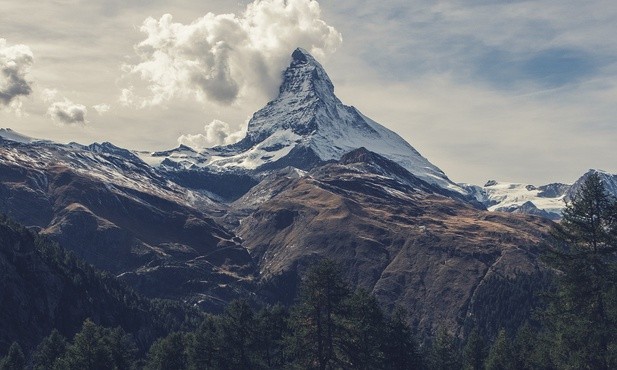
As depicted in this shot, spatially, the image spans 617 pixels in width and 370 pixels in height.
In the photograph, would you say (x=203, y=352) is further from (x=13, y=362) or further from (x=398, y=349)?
(x=13, y=362)

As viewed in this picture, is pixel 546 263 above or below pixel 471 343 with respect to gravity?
above

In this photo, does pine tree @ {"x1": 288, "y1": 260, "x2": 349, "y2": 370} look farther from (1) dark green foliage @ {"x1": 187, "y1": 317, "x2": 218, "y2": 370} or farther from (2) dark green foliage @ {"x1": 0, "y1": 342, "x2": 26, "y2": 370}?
(2) dark green foliage @ {"x1": 0, "y1": 342, "x2": 26, "y2": 370}

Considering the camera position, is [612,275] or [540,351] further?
[540,351]

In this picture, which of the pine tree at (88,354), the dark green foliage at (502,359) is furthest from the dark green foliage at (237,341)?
the dark green foliage at (502,359)

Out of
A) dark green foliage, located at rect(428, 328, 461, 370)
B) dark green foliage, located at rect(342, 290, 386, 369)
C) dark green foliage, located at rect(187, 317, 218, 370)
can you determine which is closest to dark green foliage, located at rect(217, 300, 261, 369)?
dark green foliage, located at rect(187, 317, 218, 370)

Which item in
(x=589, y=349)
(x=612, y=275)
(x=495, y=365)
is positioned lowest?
(x=495, y=365)

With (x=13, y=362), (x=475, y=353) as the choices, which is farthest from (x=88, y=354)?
(x=475, y=353)

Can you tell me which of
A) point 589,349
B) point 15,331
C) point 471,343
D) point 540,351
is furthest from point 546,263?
point 15,331

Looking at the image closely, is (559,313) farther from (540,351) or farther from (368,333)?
(368,333)

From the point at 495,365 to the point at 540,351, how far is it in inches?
1467

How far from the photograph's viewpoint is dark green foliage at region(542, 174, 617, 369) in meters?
54.4

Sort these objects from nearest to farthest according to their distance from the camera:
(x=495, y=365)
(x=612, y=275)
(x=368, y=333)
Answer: (x=612, y=275)
(x=368, y=333)
(x=495, y=365)

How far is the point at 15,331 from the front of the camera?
614 feet

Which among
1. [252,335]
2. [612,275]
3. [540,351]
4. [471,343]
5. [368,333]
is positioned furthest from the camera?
[471,343]
